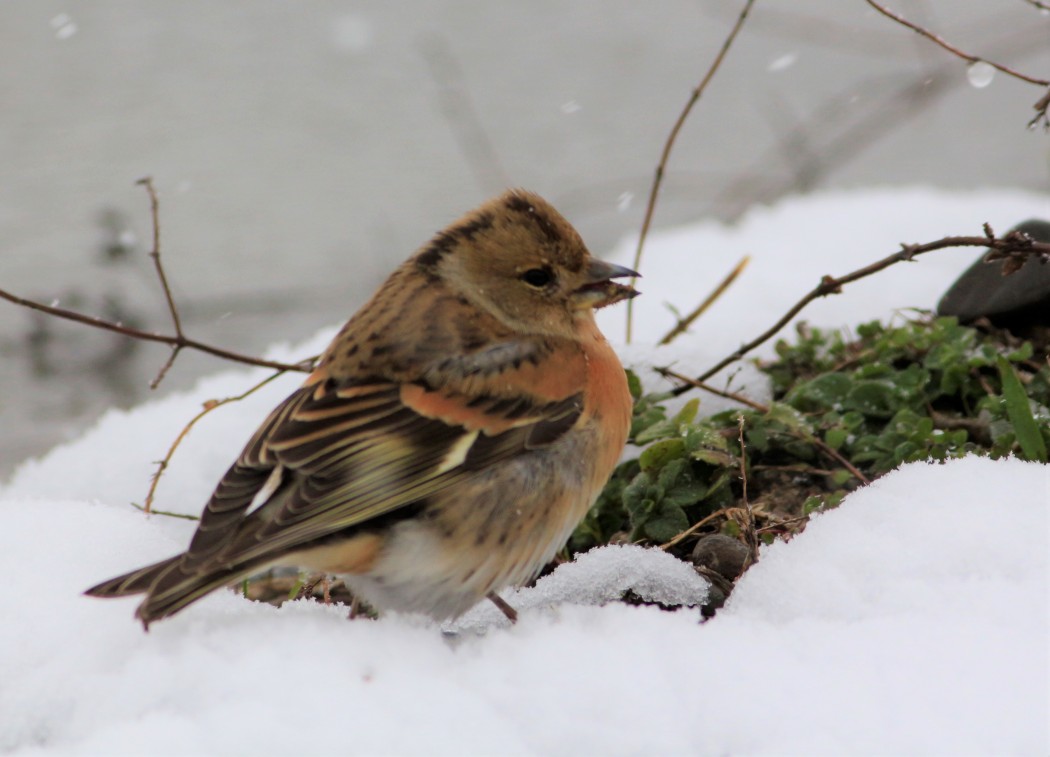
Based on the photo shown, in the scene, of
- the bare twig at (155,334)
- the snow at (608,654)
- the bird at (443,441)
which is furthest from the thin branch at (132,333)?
the bird at (443,441)

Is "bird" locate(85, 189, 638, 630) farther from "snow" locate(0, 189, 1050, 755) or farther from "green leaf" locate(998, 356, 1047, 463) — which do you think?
→ "green leaf" locate(998, 356, 1047, 463)

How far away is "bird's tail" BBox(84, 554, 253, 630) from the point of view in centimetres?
239

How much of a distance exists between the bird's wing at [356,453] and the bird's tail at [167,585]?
2 cm

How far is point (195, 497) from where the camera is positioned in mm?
4148

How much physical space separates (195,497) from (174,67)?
406 cm

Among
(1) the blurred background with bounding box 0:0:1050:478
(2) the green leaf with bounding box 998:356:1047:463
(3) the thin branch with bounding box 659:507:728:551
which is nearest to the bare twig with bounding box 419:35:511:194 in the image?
(1) the blurred background with bounding box 0:0:1050:478

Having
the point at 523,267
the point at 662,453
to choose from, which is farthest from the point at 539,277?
the point at 662,453

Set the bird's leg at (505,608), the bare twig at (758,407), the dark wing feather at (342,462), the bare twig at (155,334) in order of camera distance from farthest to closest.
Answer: the bare twig at (155,334), the bare twig at (758,407), the bird's leg at (505,608), the dark wing feather at (342,462)

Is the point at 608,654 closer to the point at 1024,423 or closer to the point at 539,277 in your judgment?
the point at 539,277

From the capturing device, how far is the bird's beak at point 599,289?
3.24m

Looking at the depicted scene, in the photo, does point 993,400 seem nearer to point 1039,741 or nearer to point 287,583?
point 1039,741

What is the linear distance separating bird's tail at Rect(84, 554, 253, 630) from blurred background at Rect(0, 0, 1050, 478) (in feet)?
9.99

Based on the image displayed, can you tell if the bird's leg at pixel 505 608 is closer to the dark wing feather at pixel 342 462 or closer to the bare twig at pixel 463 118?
the dark wing feather at pixel 342 462

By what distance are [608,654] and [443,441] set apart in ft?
1.95
